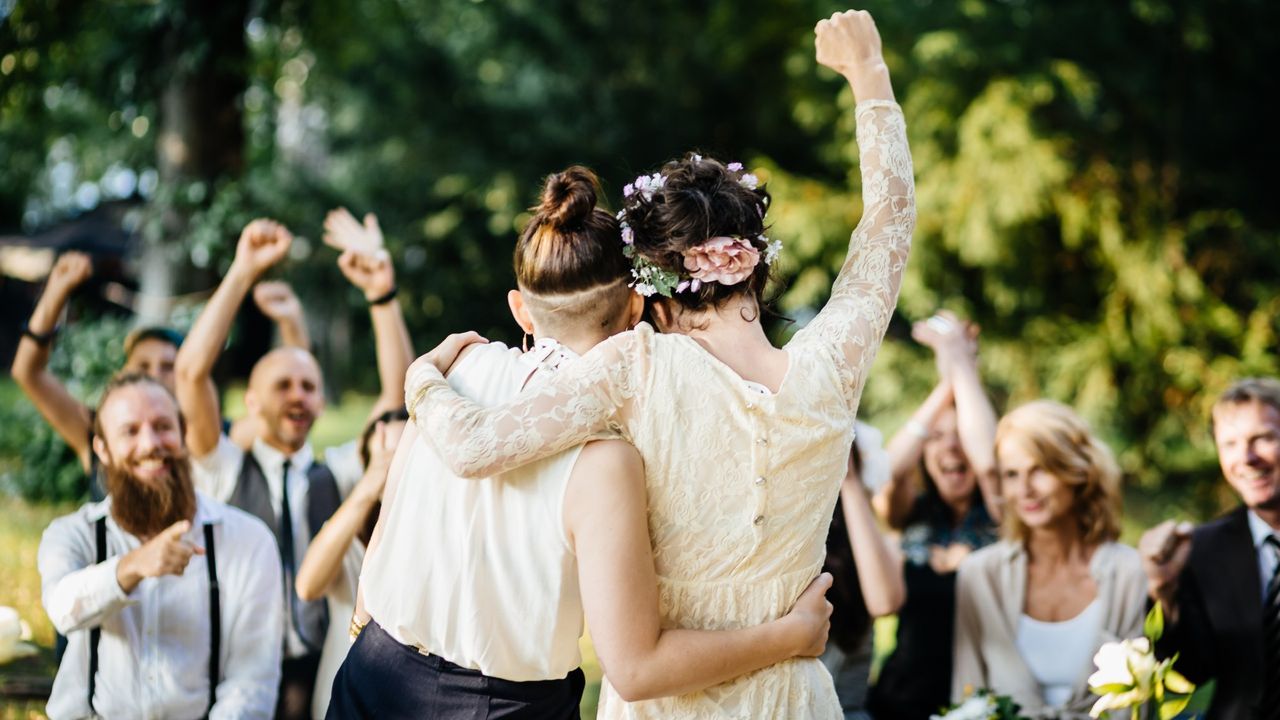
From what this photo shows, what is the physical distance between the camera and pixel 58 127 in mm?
15703

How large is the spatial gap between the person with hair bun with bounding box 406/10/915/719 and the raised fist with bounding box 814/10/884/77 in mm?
351

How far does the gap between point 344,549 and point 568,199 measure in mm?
1622

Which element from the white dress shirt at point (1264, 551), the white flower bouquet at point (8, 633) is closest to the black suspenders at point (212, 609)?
the white flower bouquet at point (8, 633)

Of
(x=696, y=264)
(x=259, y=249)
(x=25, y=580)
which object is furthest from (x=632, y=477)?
(x=25, y=580)

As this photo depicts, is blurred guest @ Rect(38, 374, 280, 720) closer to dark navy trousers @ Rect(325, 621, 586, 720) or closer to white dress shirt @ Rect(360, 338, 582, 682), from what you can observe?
dark navy trousers @ Rect(325, 621, 586, 720)

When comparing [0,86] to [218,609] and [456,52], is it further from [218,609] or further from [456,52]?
[456,52]

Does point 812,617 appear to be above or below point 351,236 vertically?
below

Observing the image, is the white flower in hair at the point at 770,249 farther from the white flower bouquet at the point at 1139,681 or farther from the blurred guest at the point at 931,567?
the blurred guest at the point at 931,567

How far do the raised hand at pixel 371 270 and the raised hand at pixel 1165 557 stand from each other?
262 cm

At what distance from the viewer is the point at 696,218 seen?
2.15 m

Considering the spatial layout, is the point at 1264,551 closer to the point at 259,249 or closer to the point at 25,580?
the point at 259,249

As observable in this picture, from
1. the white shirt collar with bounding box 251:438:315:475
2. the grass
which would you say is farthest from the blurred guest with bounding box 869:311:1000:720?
the grass

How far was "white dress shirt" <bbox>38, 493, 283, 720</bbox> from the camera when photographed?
3129 mm

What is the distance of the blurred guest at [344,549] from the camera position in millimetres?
3252
